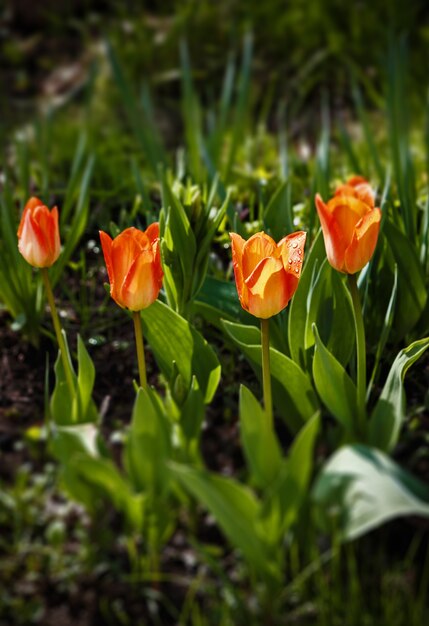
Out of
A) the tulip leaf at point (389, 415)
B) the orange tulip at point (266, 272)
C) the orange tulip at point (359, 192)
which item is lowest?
the tulip leaf at point (389, 415)

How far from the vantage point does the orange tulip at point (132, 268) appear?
4.72 ft

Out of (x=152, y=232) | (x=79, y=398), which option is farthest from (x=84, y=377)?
(x=152, y=232)

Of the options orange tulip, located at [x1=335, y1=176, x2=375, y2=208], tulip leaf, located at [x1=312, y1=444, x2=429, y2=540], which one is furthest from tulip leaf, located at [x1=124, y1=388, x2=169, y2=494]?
orange tulip, located at [x1=335, y1=176, x2=375, y2=208]

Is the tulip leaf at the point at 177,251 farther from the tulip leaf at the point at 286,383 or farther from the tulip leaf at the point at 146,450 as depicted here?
the tulip leaf at the point at 146,450

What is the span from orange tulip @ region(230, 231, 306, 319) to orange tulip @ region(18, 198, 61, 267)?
0.36 metres

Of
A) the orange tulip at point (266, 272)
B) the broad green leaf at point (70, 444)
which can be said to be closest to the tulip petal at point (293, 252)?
the orange tulip at point (266, 272)

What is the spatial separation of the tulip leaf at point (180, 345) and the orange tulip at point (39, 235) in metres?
0.21

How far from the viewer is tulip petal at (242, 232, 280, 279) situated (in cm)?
143

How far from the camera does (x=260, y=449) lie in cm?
133

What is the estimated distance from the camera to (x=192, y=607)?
4.45 feet

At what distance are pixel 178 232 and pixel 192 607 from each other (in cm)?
73

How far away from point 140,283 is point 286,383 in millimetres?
341

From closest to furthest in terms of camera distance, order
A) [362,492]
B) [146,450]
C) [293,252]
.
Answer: [362,492], [146,450], [293,252]

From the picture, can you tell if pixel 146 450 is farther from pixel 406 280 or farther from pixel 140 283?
pixel 406 280
